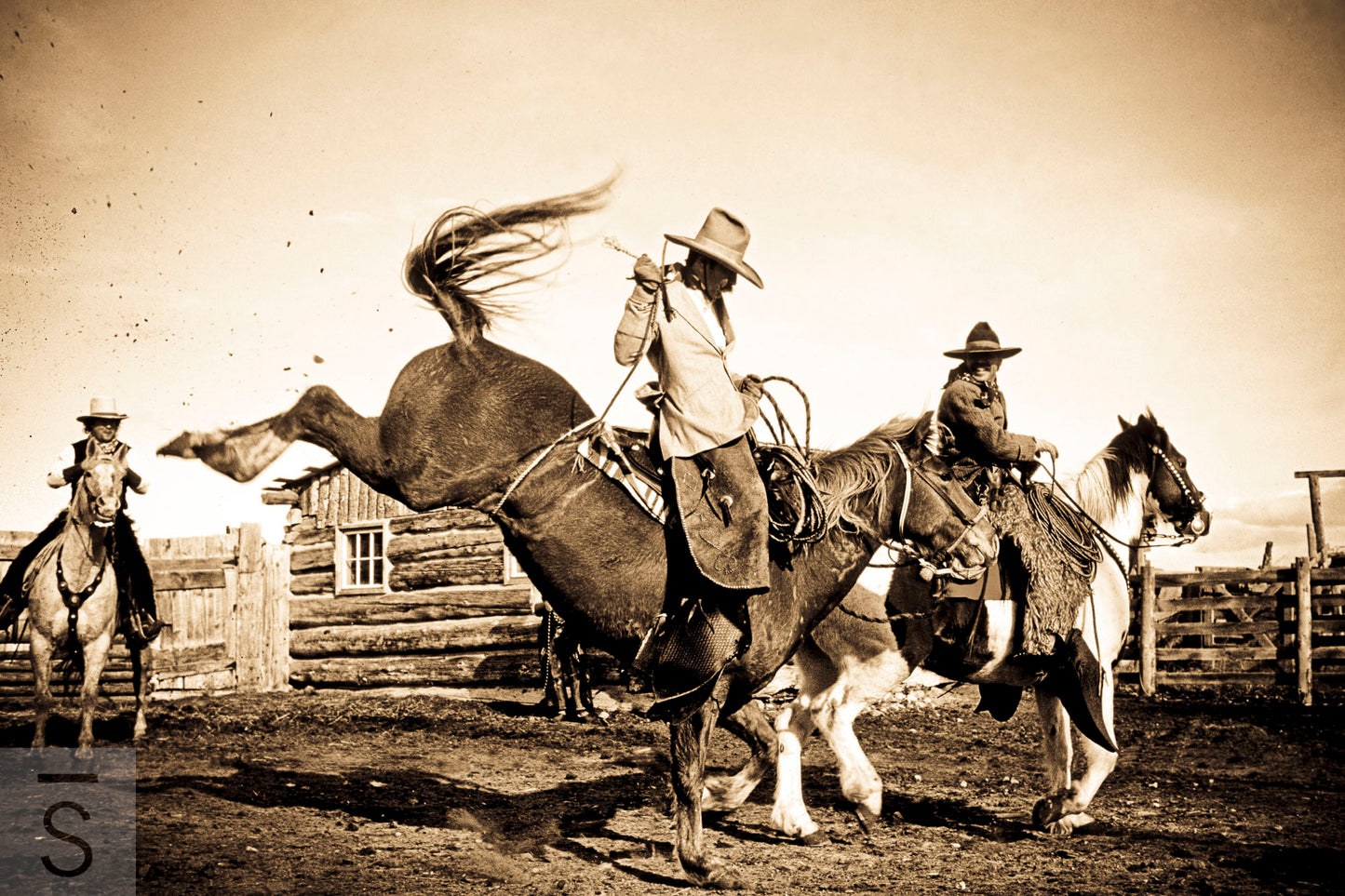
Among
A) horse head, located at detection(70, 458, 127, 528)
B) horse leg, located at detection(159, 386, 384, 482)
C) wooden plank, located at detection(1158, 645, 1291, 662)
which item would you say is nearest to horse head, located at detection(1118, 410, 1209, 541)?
horse leg, located at detection(159, 386, 384, 482)

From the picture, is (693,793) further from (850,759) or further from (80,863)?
(80,863)

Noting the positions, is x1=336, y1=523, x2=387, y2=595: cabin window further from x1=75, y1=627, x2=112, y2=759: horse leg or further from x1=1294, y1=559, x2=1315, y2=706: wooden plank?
x1=1294, y1=559, x2=1315, y2=706: wooden plank

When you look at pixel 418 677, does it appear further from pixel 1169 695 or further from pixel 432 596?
pixel 1169 695

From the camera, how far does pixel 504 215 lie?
4.78 meters

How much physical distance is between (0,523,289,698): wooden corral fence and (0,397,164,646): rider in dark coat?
6.08 m

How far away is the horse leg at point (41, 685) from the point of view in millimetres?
8781

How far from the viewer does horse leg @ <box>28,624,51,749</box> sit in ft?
28.8

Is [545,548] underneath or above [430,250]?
underneath

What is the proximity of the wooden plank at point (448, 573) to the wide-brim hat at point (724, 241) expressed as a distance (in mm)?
11595

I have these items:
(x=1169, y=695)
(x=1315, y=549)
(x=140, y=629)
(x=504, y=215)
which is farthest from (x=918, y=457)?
(x=1315, y=549)

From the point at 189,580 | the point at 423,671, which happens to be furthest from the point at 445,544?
the point at 189,580

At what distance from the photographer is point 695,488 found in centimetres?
474

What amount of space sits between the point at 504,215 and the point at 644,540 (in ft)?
5.83
